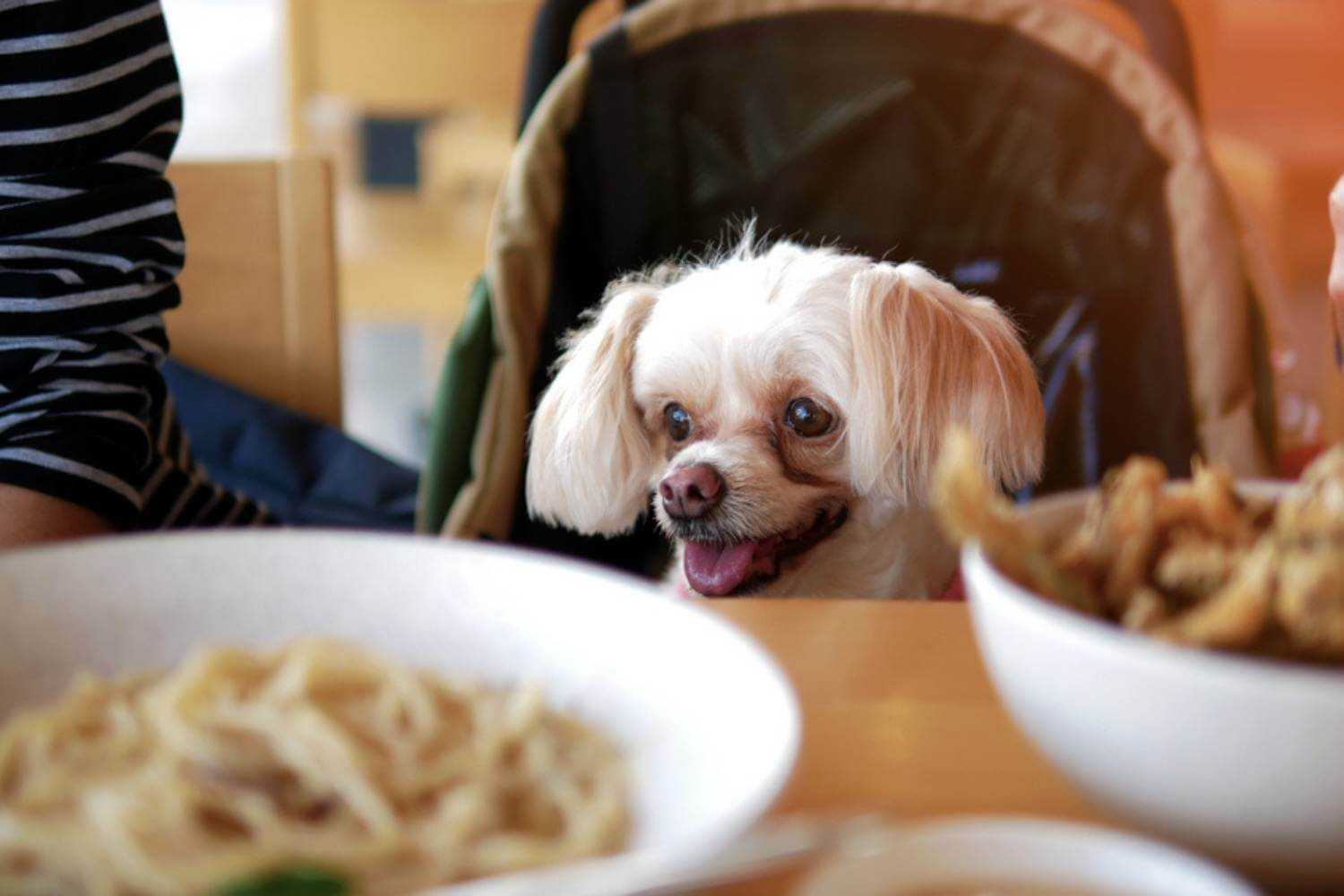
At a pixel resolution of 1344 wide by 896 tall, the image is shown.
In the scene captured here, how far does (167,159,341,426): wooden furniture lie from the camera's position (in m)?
1.13

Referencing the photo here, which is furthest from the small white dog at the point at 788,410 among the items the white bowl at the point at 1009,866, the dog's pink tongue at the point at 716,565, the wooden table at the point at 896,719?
the white bowl at the point at 1009,866

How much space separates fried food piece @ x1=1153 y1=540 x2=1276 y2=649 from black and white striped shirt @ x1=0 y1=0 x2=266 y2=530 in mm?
661

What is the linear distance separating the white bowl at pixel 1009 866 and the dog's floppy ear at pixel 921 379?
590mm

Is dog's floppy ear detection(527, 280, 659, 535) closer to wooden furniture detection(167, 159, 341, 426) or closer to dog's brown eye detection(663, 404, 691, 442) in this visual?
dog's brown eye detection(663, 404, 691, 442)

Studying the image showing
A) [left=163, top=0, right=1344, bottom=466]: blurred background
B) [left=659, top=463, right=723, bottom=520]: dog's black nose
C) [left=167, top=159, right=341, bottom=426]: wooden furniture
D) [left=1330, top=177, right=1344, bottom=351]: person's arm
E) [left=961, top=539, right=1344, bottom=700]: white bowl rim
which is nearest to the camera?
[left=961, top=539, right=1344, bottom=700]: white bowl rim

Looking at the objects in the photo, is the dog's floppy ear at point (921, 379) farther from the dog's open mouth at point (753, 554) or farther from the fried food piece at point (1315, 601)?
the fried food piece at point (1315, 601)

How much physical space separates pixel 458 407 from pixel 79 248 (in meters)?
0.27

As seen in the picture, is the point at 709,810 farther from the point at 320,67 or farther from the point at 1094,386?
the point at 320,67

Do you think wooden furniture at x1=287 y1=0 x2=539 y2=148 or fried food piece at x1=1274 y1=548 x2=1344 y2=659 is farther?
wooden furniture at x1=287 y1=0 x2=539 y2=148

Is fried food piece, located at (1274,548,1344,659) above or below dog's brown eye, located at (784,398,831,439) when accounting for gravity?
above

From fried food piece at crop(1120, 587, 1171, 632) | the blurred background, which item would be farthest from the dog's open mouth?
the blurred background

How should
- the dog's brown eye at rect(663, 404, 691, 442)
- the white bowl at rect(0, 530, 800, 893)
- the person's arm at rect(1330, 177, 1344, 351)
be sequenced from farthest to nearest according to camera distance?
the dog's brown eye at rect(663, 404, 691, 442) → the person's arm at rect(1330, 177, 1344, 351) → the white bowl at rect(0, 530, 800, 893)

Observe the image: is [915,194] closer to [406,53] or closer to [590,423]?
[590,423]

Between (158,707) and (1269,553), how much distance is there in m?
0.29
